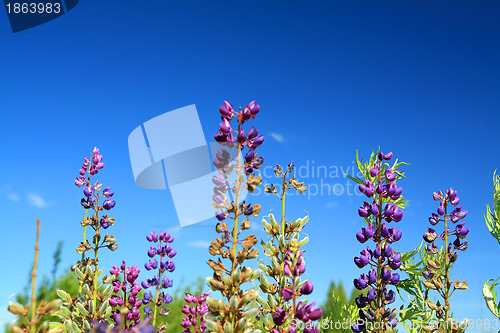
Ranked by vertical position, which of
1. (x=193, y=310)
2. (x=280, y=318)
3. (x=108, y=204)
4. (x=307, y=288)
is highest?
(x=108, y=204)

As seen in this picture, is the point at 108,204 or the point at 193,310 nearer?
the point at 108,204

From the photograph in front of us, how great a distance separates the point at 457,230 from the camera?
3.70 metres

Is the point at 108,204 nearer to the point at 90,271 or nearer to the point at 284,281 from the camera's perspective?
the point at 90,271

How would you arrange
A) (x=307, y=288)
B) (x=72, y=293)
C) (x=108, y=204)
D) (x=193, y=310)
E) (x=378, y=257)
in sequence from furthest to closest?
(x=72, y=293) → (x=193, y=310) → (x=108, y=204) → (x=378, y=257) → (x=307, y=288)

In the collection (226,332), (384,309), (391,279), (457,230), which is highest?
(457,230)

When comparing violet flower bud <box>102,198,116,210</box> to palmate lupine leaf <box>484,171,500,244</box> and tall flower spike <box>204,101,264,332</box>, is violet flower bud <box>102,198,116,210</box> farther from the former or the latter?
palmate lupine leaf <box>484,171,500,244</box>

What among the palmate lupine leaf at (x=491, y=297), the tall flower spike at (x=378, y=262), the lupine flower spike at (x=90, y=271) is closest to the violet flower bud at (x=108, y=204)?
the lupine flower spike at (x=90, y=271)

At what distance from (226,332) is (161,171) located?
→ 4770 mm

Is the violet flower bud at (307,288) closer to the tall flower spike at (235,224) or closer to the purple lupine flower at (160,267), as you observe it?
the tall flower spike at (235,224)

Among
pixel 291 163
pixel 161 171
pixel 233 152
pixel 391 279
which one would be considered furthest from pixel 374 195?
pixel 161 171

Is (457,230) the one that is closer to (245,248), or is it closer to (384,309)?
(384,309)

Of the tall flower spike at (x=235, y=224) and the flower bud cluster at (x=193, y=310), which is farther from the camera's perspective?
the flower bud cluster at (x=193, y=310)

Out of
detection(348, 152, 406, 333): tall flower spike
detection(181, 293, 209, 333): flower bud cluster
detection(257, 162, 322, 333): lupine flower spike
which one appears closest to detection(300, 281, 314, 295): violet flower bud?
detection(257, 162, 322, 333): lupine flower spike

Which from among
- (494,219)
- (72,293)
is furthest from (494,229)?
(72,293)
